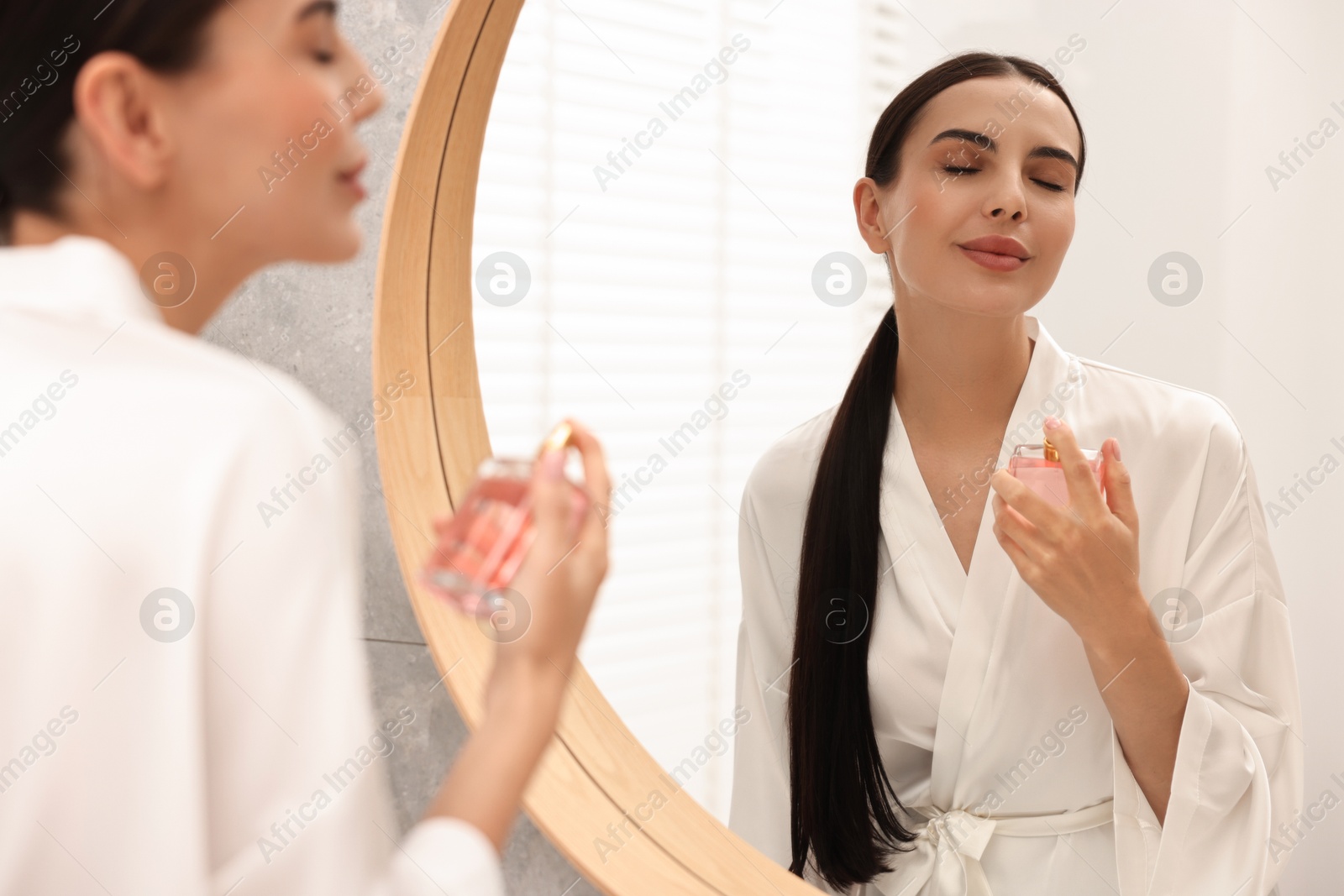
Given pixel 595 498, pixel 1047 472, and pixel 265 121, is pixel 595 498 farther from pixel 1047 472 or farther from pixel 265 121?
pixel 1047 472

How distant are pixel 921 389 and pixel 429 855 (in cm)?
50

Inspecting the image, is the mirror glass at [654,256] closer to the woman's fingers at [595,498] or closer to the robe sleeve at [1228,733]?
the robe sleeve at [1228,733]

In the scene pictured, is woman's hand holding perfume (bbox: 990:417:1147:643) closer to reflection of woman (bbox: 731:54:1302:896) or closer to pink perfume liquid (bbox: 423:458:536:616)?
reflection of woman (bbox: 731:54:1302:896)

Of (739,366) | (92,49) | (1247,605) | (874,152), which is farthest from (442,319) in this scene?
(1247,605)

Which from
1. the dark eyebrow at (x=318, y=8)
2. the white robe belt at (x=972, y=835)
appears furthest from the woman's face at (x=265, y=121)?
the white robe belt at (x=972, y=835)

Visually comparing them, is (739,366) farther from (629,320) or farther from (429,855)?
(429,855)

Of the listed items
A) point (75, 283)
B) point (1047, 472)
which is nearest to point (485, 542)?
point (75, 283)

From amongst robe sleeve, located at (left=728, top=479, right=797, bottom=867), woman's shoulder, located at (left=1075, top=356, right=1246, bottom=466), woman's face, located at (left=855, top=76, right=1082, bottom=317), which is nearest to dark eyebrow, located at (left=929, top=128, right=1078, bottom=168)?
woman's face, located at (left=855, top=76, right=1082, bottom=317)

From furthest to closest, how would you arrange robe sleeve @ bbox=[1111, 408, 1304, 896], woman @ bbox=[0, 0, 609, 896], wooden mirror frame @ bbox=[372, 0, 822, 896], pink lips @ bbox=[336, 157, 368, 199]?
1. wooden mirror frame @ bbox=[372, 0, 822, 896]
2. robe sleeve @ bbox=[1111, 408, 1304, 896]
3. pink lips @ bbox=[336, 157, 368, 199]
4. woman @ bbox=[0, 0, 609, 896]

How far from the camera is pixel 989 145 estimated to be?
0.61 m

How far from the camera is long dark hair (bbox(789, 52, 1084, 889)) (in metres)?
0.63

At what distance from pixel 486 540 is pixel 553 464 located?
0.03 m

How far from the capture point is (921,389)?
0.69m

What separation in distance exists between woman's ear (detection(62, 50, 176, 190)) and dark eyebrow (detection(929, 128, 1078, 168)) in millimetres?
464
